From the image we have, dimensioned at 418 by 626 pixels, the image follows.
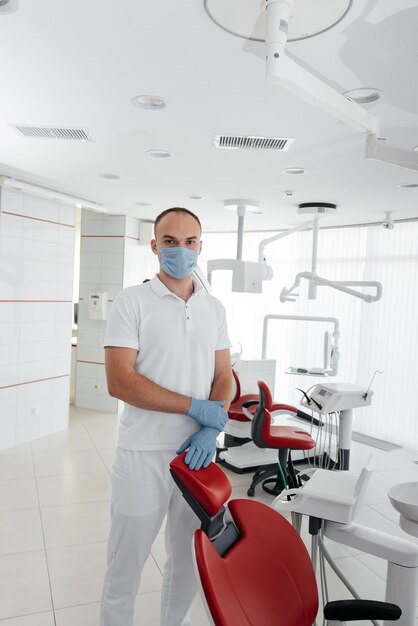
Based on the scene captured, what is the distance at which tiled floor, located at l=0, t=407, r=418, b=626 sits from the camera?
7.81 feet

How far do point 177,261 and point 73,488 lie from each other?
108 inches

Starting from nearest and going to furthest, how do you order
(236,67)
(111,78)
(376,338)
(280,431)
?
1. (236,67)
2. (111,78)
3. (280,431)
4. (376,338)

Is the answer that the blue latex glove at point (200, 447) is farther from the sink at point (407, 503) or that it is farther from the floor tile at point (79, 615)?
the floor tile at point (79, 615)

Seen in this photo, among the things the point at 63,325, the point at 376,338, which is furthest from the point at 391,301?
the point at 63,325

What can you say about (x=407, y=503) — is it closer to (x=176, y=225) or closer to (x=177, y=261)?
(x=177, y=261)

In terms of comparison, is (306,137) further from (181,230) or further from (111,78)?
(181,230)

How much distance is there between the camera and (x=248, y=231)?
7.19 metres

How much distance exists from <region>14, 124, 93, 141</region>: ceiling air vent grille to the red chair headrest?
2.15 metres

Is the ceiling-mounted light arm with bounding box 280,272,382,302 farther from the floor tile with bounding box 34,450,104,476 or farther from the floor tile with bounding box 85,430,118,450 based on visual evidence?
the floor tile with bounding box 34,450,104,476

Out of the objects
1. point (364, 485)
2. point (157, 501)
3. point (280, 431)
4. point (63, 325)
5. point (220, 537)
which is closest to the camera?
point (220, 537)

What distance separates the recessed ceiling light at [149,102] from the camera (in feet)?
7.47

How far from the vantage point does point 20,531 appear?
10.1 feet

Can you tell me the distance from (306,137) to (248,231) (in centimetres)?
448

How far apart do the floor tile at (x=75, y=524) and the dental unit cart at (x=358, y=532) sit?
74.7 inches
